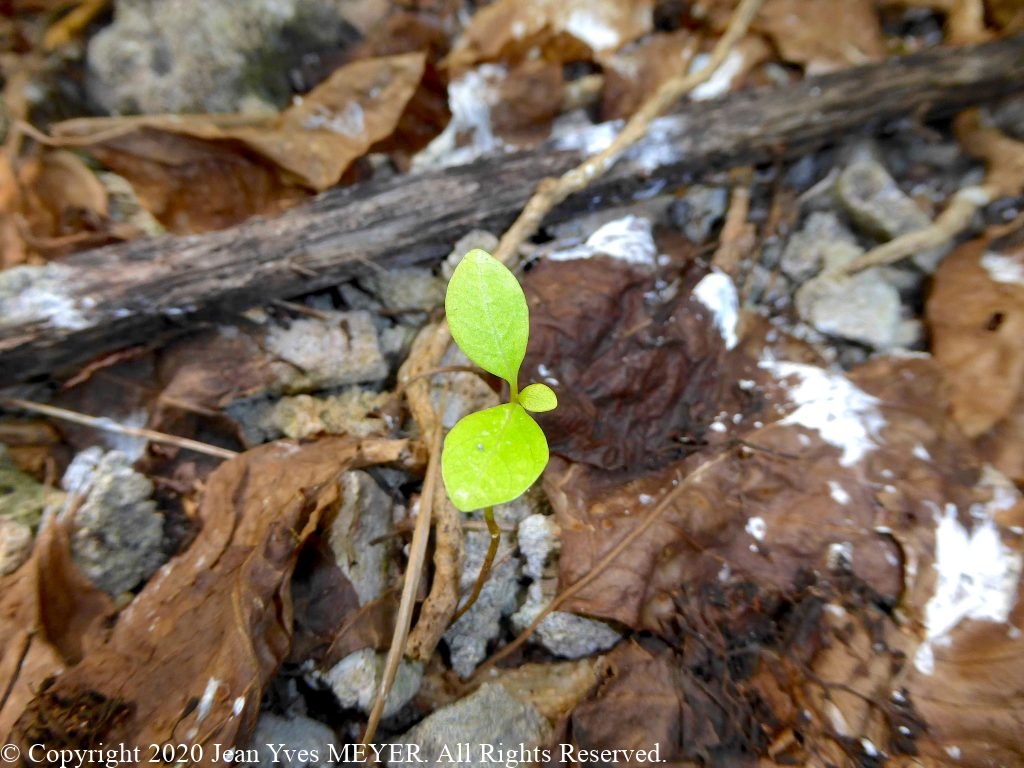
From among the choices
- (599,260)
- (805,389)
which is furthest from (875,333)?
(599,260)

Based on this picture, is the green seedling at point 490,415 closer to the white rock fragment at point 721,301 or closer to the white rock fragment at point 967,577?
the white rock fragment at point 721,301

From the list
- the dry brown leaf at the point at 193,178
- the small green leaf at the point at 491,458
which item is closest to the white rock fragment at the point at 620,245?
the small green leaf at the point at 491,458

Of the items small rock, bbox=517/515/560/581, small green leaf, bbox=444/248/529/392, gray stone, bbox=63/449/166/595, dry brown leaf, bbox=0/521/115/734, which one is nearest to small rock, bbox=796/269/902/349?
small rock, bbox=517/515/560/581

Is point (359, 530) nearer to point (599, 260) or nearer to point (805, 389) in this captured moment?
point (599, 260)

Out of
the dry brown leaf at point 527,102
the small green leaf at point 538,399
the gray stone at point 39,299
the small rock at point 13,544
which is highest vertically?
the dry brown leaf at point 527,102

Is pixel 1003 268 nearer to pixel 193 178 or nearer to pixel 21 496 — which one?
pixel 193 178

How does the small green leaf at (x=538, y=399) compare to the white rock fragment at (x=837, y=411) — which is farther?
the white rock fragment at (x=837, y=411)
